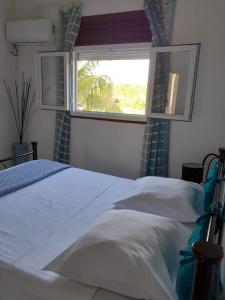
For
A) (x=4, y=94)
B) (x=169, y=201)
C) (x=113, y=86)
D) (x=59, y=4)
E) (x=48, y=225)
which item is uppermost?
(x=59, y=4)

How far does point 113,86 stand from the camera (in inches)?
120

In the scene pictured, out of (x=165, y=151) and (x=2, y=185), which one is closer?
(x=2, y=185)

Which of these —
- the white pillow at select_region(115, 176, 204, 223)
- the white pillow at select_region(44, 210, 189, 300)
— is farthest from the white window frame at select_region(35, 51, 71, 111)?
the white pillow at select_region(44, 210, 189, 300)

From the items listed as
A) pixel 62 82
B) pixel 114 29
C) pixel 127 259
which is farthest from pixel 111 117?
pixel 127 259

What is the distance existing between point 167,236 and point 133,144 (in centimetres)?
184

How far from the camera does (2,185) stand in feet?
6.24

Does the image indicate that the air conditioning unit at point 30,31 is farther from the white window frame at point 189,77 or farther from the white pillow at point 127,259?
the white pillow at point 127,259

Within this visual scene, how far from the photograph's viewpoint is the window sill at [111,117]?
283 cm

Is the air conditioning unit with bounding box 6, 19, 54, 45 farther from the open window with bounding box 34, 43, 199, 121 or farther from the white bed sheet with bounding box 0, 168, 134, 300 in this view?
the white bed sheet with bounding box 0, 168, 134, 300

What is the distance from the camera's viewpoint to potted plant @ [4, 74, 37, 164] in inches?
134

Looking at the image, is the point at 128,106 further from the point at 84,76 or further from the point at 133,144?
the point at 84,76

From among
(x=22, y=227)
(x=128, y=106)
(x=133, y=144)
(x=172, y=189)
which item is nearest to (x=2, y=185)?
(x=22, y=227)

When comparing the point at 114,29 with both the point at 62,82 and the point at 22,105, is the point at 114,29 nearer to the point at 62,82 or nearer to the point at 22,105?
the point at 62,82

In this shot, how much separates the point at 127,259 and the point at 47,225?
2.28 ft
